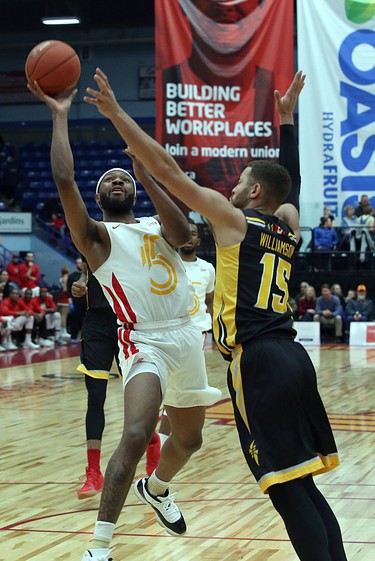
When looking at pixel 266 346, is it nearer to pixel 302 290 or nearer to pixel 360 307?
pixel 360 307

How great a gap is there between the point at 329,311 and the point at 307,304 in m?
0.54

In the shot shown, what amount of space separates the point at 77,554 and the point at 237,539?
851 mm

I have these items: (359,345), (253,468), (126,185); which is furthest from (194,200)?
(359,345)

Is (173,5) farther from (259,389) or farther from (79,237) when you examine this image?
(259,389)

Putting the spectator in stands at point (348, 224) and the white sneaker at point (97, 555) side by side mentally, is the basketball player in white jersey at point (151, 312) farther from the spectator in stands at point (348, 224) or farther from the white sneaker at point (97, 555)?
the spectator in stands at point (348, 224)

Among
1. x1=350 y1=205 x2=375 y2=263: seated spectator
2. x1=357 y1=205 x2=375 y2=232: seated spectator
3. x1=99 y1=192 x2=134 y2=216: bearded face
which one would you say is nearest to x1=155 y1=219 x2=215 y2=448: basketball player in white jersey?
x1=99 y1=192 x2=134 y2=216: bearded face

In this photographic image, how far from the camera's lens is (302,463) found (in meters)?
3.52

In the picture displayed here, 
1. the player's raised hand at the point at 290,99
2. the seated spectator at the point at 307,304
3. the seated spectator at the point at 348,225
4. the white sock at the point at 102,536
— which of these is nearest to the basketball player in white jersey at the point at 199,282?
the player's raised hand at the point at 290,99

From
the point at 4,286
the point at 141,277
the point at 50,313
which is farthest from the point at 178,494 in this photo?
the point at 50,313

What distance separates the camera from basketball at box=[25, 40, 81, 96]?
175 inches

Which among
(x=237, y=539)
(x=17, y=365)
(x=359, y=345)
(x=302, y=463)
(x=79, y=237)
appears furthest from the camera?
(x=359, y=345)

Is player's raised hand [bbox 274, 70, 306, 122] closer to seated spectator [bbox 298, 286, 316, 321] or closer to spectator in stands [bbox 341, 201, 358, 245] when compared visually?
spectator in stands [bbox 341, 201, 358, 245]

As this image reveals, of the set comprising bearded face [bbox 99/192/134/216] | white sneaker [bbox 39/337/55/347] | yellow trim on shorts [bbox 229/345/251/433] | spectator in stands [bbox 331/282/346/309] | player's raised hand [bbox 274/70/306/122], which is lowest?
white sneaker [bbox 39/337/55/347]

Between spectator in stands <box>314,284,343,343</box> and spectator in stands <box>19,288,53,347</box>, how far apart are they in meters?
5.59
